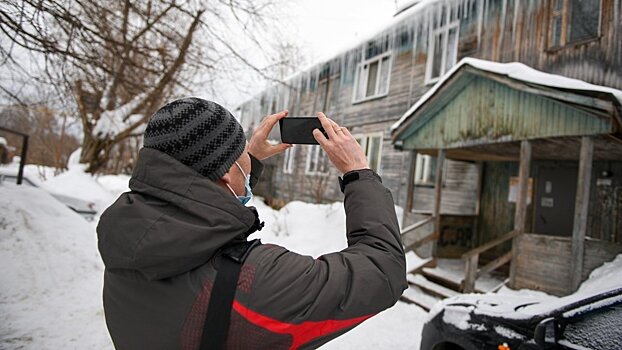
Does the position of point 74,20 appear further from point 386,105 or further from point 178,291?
point 386,105

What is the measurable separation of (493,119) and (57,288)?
807cm

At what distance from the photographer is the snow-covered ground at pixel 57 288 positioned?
14.3 ft

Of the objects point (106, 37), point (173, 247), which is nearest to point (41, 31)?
point (106, 37)

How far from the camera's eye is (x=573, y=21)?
27.3ft

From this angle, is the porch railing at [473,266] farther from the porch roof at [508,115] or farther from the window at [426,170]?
the window at [426,170]

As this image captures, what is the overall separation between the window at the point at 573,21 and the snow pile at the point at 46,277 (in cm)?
1047

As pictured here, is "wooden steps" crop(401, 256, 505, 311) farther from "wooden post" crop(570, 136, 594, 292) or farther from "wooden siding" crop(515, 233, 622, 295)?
"wooden post" crop(570, 136, 594, 292)

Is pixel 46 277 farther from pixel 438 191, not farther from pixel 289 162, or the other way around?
pixel 289 162

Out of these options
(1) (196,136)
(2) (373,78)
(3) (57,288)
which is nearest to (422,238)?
(3) (57,288)

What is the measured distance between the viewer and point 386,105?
13.8 m

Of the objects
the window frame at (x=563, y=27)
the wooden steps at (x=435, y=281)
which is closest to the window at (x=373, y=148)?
the wooden steps at (x=435, y=281)

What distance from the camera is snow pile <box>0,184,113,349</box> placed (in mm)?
4320

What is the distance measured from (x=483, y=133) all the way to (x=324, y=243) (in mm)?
4796

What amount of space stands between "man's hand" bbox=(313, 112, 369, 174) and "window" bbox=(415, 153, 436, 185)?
35.7 ft
